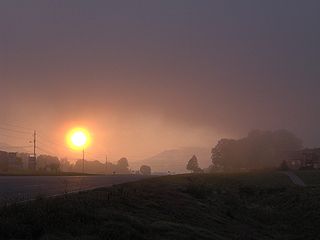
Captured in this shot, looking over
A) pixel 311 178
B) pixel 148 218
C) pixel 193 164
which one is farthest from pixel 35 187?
pixel 193 164

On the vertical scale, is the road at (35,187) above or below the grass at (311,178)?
below

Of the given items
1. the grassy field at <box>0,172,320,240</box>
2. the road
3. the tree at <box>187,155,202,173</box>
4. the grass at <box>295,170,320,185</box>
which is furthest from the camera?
the tree at <box>187,155,202,173</box>

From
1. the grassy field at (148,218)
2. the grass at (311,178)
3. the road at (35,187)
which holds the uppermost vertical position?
the grass at (311,178)

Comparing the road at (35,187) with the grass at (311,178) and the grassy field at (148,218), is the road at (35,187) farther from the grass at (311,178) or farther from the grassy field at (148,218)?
the grass at (311,178)

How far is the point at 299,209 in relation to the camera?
31.8 meters

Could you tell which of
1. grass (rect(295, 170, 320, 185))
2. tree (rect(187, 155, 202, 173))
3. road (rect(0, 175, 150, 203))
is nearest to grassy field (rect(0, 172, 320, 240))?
road (rect(0, 175, 150, 203))

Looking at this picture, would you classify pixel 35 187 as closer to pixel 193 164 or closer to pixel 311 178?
pixel 311 178

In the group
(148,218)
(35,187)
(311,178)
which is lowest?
(148,218)

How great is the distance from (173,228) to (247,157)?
508ft

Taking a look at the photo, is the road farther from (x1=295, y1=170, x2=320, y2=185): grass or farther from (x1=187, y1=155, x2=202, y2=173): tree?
(x1=187, y1=155, x2=202, y2=173): tree

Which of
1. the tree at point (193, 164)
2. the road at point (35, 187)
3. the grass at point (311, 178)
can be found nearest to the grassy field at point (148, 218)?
the road at point (35, 187)

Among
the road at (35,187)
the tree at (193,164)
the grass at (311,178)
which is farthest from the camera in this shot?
the tree at (193,164)

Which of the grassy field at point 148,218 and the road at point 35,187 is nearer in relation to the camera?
the grassy field at point 148,218

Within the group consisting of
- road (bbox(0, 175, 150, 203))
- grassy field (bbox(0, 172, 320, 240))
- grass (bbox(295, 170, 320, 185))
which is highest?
grass (bbox(295, 170, 320, 185))
